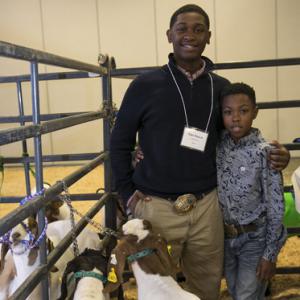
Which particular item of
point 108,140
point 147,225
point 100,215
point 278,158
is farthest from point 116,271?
point 100,215

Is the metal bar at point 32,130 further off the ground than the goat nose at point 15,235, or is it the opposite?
the metal bar at point 32,130

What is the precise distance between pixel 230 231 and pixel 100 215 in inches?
93.1

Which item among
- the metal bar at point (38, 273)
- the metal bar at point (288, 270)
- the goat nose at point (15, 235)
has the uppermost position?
the goat nose at point (15, 235)

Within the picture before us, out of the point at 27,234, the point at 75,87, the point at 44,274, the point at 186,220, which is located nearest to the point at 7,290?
the point at 27,234

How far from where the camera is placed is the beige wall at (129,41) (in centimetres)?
764

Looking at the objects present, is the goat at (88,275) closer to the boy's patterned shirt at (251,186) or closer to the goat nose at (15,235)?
the goat nose at (15,235)

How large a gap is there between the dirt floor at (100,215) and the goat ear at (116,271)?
1.19m

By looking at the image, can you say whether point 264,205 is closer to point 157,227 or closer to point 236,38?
point 157,227

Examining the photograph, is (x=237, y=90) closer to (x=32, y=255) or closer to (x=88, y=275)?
(x=88, y=275)

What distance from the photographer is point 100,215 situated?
14.6ft

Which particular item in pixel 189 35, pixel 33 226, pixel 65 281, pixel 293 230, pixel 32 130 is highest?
pixel 189 35

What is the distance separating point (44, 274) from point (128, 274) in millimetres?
1165

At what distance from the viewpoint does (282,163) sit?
6.84 feet

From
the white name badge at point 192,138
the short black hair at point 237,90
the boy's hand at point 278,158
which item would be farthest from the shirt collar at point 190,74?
the boy's hand at point 278,158
